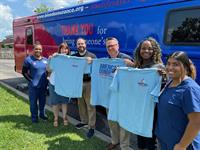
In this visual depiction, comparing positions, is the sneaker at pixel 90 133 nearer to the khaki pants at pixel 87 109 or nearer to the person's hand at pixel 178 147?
the khaki pants at pixel 87 109

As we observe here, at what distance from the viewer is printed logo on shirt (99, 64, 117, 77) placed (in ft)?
18.9

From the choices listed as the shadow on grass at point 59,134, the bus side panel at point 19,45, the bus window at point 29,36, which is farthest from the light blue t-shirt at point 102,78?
the bus side panel at point 19,45

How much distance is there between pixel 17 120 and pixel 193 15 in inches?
178

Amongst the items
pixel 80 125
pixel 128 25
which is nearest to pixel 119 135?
pixel 80 125

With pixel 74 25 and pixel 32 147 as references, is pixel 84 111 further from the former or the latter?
pixel 74 25

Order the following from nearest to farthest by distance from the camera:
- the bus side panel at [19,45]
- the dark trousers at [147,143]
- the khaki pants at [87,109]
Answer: the dark trousers at [147,143]
the khaki pants at [87,109]
the bus side panel at [19,45]

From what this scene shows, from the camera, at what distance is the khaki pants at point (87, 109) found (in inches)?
269

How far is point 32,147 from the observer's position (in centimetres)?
608

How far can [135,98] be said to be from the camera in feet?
15.5

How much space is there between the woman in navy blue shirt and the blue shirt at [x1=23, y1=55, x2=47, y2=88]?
466 centimetres

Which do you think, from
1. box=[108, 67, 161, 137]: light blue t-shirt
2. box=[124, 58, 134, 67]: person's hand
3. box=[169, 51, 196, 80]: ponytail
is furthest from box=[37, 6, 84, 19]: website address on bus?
box=[169, 51, 196, 80]: ponytail

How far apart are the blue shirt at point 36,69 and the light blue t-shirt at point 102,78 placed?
177 cm

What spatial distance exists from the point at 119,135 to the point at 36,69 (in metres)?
2.66

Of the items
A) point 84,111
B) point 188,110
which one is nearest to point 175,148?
point 188,110
